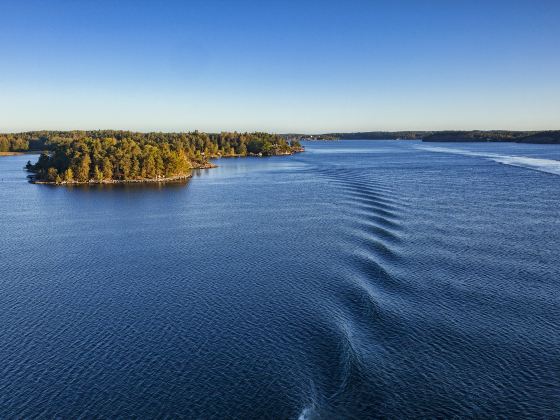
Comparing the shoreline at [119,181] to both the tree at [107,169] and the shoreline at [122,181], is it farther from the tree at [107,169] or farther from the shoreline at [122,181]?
the tree at [107,169]

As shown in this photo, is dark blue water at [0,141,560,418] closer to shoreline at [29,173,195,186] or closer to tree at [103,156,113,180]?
shoreline at [29,173,195,186]

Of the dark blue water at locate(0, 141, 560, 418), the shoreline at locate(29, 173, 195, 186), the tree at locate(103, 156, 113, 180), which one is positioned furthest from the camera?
the tree at locate(103, 156, 113, 180)

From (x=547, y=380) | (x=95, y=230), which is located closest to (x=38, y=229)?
(x=95, y=230)

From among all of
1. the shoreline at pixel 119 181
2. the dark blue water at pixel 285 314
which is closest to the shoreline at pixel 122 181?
the shoreline at pixel 119 181

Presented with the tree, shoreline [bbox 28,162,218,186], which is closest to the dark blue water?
shoreline [bbox 28,162,218,186]

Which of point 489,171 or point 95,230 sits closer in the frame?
point 95,230

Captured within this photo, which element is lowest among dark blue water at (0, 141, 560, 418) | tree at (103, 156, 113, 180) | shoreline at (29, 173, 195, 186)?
shoreline at (29, 173, 195, 186)

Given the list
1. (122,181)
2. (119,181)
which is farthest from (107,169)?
(122,181)

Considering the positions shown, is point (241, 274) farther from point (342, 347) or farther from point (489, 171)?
point (489, 171)
